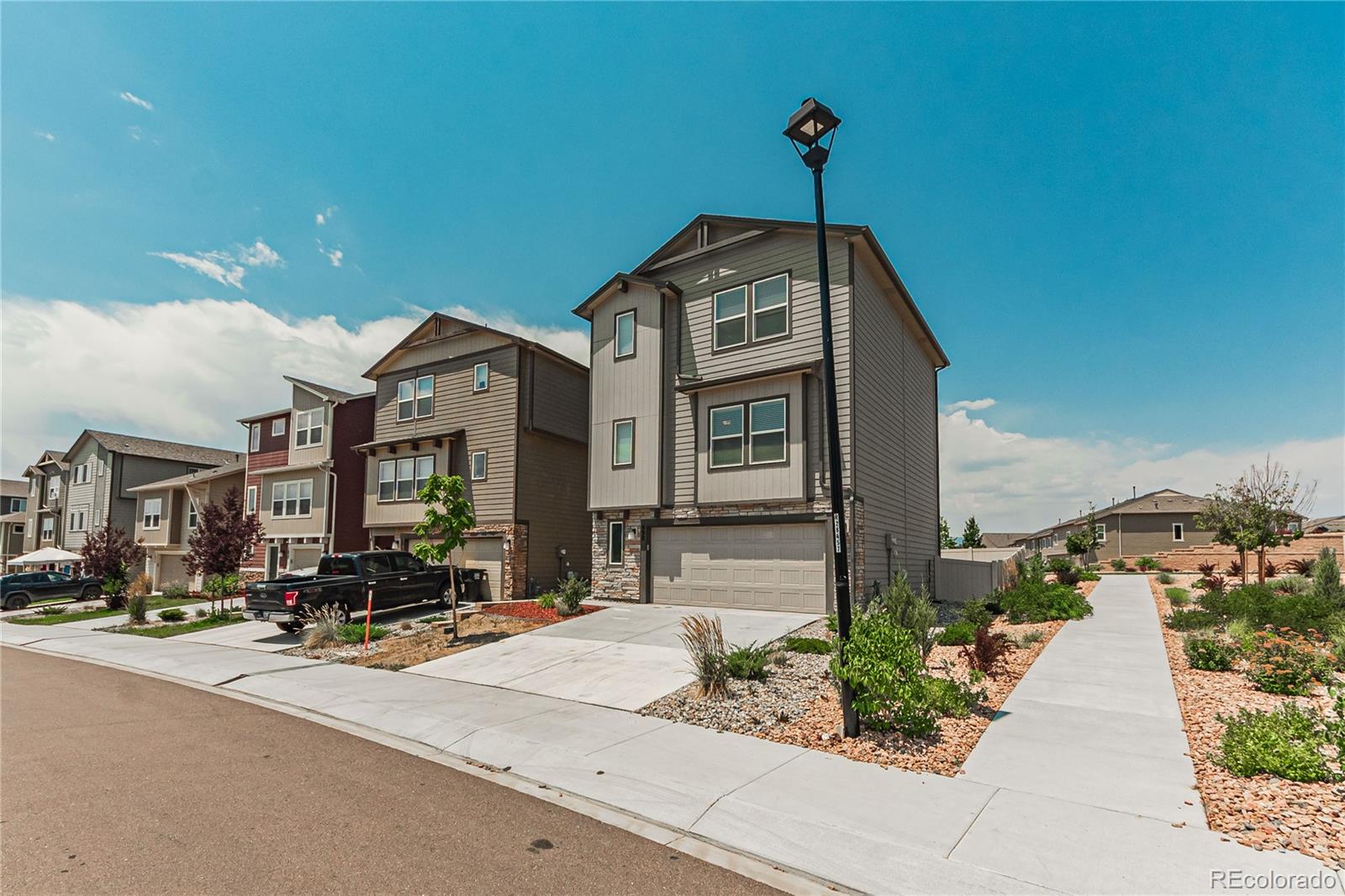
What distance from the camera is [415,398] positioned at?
26.3 meters

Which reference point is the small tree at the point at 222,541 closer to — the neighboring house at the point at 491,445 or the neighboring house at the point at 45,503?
the neighboring house at the point at 491,445

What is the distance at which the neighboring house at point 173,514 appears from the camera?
1358 inches

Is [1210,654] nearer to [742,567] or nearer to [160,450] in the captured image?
[742,567]

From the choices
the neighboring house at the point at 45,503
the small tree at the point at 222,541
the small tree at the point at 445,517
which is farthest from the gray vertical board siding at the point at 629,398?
the neighboring house at the point at 45,503

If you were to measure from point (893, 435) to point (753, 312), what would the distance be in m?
5.48

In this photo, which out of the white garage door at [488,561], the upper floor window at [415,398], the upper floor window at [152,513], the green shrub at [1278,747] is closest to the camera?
the green shrub at [1278,747]

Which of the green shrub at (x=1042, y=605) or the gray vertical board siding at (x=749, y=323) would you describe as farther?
the gray vertical board siding at (x=749, y=323)

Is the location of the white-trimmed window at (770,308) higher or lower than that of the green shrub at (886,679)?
higher

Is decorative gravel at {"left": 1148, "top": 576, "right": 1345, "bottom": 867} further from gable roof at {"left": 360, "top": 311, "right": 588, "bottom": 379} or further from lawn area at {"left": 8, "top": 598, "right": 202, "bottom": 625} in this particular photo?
lawn area at {"left": 8, "top": 598, "right": 202, "bottom": 625}

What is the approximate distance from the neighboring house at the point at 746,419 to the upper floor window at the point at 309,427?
14.7 metres

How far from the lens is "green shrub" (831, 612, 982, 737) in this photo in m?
7.11

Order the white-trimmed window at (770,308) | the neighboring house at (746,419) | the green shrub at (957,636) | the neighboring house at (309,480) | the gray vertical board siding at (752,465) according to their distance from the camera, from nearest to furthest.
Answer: the green shrub at (957,636) < the neighboring house at (746,419) < the gray vertical board siding at (752,465) < the white-trimmed window at (770,308) < the neighboring house at (309,480)

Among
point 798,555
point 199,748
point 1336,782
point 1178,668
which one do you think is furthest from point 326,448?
point 1336,782

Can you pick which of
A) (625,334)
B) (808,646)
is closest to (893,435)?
(625,334)
